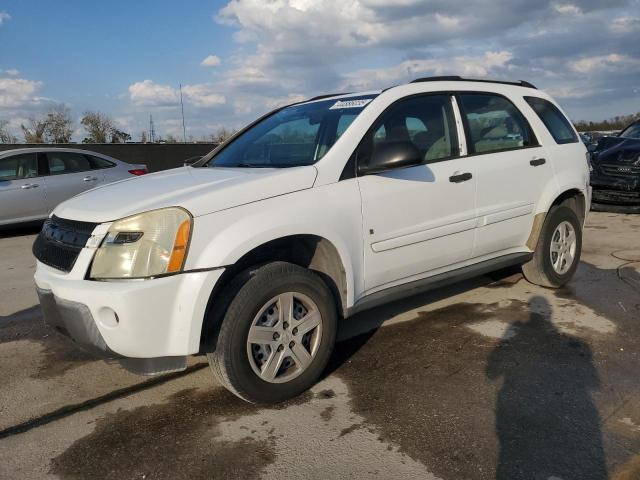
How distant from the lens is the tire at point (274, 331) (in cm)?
293

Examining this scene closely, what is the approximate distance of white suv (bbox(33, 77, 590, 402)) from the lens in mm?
2814

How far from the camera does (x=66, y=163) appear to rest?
9.62m

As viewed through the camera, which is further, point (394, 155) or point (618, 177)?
point (618, 177)

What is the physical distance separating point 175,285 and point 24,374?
5.62ft

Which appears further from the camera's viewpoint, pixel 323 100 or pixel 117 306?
pixel 323 100

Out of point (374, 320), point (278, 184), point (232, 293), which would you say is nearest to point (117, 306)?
point (232, 293)

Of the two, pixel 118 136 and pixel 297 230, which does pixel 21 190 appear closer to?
pixel 297 230

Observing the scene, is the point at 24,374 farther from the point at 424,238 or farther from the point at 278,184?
the point at 424,238

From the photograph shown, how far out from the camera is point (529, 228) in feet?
15.4

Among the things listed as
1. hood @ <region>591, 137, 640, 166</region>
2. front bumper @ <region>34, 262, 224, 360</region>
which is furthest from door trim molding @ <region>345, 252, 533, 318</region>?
hood @ <region>591, 137, 640, 166</region>

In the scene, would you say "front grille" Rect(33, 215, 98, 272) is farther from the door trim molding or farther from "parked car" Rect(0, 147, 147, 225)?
"parked car" Rect(0, 147, 147, 225)

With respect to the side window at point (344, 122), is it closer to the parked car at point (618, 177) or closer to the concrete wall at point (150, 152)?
the parked car at point (618, 177)

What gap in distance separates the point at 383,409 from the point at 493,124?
257 centimetres

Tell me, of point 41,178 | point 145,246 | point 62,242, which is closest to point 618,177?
point 145,246
